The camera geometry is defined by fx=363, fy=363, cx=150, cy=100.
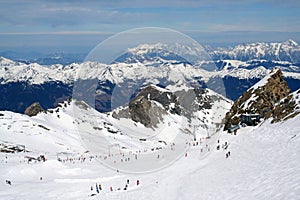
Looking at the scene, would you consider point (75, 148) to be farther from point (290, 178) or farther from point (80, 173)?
point (290, 178)

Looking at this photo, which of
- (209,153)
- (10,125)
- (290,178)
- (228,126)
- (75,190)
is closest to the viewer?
(290,178)

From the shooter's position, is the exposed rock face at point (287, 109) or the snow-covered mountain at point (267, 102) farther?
the snow-covered mountain at point (267, 102)

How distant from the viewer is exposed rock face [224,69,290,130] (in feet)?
225

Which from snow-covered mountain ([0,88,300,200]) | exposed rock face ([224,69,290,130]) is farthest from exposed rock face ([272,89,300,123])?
exposed rock face ([224,69,290,130])

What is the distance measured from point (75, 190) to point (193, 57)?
68.0ft

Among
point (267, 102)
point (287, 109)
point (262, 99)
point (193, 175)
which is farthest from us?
point (262, 99)

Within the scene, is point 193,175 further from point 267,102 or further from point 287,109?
point 267,102

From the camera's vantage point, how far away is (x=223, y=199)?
94.0 ft

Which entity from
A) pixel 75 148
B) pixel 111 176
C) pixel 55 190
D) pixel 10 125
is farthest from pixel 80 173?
pixel 10 125

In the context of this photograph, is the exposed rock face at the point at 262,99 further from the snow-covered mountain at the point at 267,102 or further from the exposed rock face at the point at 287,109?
the exposed rock face at the point at 287,109

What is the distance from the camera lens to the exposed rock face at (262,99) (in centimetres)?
6862

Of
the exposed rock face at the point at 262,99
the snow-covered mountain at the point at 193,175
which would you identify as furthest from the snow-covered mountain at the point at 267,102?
the snow-covered mountain at the point at 193,175

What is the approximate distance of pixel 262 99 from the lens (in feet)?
234

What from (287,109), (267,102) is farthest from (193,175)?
(267,102)
